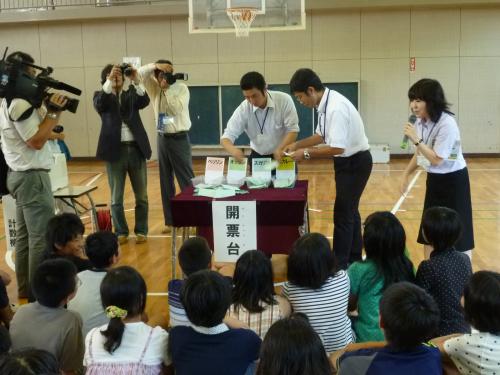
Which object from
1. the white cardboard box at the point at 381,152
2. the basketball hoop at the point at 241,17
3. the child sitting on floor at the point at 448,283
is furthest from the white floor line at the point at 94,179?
the child sitting on floor at the point at 448,283

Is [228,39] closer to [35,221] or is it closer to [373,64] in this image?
[373,64]

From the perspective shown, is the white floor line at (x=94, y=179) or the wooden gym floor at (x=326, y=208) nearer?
the wooden gym floor at (x=326, y=208)

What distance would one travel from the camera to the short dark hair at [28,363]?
128 cm

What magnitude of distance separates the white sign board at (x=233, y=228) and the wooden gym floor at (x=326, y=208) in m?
0.54

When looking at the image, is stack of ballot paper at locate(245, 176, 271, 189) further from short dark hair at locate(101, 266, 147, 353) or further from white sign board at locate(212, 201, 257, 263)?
short dark hair at locate(101, 266, 147, 353)

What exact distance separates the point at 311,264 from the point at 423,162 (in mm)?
1424

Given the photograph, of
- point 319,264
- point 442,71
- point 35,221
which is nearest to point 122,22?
point 442,71

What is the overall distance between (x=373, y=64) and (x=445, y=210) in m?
7.93

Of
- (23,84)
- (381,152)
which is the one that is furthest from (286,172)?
(381,152)

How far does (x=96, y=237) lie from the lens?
99.2 inches

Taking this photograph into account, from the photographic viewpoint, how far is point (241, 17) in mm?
6949

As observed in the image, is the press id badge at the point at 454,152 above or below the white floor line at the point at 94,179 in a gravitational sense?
above

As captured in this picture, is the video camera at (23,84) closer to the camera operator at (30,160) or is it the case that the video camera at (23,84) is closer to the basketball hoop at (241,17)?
the camera operator at (30,160)

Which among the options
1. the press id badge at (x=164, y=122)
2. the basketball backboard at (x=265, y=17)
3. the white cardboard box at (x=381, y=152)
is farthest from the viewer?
the white cardboard box at (x=381, y=152)
